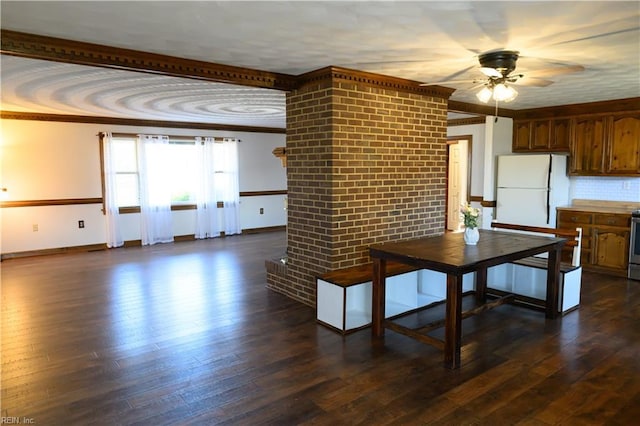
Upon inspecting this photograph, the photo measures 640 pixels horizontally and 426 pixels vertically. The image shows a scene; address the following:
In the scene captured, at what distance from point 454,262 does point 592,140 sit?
4373mm

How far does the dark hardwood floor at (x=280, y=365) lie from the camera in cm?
248

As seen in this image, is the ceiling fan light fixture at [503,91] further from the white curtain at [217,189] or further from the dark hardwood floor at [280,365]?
the white curtain at [217,189]

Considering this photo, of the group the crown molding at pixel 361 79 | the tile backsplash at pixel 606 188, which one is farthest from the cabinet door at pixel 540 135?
the crown molding at pixel 361 79

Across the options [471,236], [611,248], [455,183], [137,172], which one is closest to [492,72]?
[471,236]

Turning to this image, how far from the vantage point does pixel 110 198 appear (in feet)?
24.5

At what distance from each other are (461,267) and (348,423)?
1.24 m

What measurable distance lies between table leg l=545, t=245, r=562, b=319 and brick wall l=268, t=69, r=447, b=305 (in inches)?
52.1

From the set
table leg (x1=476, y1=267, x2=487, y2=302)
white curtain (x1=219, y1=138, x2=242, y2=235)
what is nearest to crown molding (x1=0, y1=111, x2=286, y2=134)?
white curtain (x1=219, y1=138, x2=242, y2=235)

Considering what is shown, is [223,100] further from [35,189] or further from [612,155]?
[612,155]

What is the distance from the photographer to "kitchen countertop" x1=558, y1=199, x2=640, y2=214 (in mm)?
5758

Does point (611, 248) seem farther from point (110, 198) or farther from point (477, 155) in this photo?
point (110, 198)

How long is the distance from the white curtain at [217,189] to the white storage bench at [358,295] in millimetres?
5191

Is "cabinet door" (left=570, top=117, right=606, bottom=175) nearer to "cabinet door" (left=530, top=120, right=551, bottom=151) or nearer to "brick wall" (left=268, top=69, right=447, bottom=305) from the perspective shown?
"cabinet door" (left=530, top=120, right=551, bottom=151)

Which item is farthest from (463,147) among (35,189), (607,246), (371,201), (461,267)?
(35,189)
